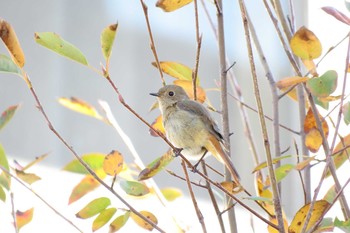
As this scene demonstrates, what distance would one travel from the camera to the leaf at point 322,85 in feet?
2.62

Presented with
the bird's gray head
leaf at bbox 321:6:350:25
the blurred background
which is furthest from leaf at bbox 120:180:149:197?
the blurred background

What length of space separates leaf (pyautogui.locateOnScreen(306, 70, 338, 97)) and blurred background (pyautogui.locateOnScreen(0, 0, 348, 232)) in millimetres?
1636

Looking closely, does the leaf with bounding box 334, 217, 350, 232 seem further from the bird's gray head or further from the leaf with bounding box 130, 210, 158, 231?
→ the bird's gray head

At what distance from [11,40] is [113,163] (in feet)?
0.72

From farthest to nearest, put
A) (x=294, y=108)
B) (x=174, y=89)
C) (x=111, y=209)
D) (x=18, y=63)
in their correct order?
(x=294, y=108), (x=174, y=89), (x=111, y=209), (x=18, y=63)

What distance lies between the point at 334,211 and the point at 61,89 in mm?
1288

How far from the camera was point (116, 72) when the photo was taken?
119 inches

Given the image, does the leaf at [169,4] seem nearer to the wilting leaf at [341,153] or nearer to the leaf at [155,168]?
the leaf at [155,168]

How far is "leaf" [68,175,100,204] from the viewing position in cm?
96

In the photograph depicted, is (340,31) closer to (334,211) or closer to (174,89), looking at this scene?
(334,211)

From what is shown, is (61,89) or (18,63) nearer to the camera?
(18,63)

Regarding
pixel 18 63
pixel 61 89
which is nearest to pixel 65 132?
pixel 61 89

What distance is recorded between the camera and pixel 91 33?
2.97 metres

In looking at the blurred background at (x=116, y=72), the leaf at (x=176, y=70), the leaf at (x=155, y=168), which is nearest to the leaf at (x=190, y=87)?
the leaf at (x=176, y=70)
